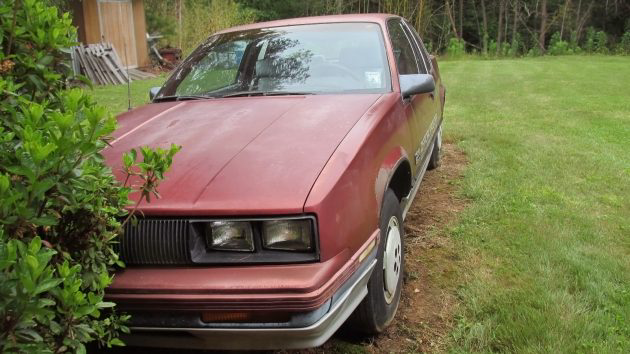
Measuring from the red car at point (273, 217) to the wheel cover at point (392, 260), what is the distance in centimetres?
1

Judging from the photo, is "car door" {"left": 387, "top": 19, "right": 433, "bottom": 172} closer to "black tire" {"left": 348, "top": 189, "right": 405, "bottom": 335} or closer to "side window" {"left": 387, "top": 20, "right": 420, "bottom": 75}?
"side window" {"left": 387, "top": 20, "right": 420, "bottom": 75}

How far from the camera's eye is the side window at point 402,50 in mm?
4082

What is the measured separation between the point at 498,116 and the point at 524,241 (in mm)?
5474

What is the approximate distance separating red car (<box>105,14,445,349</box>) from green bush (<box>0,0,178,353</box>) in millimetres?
207

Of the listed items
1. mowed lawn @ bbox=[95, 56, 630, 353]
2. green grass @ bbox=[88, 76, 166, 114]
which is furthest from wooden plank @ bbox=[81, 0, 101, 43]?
mowed lawn @ bbox=[95, 56, 630, 353]

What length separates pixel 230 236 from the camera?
7.31 ft

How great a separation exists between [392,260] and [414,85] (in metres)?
1.21

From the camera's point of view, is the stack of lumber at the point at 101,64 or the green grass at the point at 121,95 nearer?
the green grass at the point at 121,95

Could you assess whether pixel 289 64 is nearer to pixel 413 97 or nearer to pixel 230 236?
pixel 413 97

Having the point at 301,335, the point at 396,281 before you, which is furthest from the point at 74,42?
the point at 396,281

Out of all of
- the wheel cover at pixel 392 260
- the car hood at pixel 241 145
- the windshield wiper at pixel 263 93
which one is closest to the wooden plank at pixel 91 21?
the car hood at pixel 241 145

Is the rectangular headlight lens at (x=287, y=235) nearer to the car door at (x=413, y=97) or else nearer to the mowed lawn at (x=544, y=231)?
the mowed lawn at (x=544, y=231)

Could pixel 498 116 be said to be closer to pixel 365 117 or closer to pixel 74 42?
pixel 365 117

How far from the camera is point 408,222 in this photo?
4.44 m
